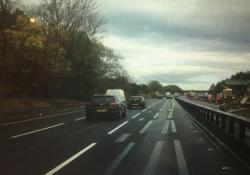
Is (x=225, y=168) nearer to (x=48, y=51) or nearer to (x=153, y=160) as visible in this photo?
(x=153, y=160)

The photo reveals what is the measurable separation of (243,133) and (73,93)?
60.5 m

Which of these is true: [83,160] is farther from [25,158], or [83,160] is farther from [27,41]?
[27,41]

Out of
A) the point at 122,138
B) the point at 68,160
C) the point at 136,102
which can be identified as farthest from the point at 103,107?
the point at 136,102

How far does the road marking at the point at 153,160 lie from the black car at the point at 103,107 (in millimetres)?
15367

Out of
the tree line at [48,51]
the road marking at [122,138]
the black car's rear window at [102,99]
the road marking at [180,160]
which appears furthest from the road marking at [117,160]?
the tree line at [48,51]

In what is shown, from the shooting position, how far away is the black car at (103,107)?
3059 centimetres

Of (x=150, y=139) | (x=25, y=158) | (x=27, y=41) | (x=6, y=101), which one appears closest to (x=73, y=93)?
(x=6, y=101)

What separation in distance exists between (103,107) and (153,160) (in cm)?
1925

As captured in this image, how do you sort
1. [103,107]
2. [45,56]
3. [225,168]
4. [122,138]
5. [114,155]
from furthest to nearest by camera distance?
[45,56] < [103,107] < [122,138] < [114,155] < [225,168]

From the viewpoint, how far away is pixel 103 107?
30797 mm

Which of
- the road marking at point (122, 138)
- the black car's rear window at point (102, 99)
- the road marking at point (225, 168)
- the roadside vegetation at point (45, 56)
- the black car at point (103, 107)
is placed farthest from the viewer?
the roadside vegetation at point (45, 56)

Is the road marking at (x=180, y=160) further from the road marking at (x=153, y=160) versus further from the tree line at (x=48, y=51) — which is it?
the tree line at (x=48, y=51)

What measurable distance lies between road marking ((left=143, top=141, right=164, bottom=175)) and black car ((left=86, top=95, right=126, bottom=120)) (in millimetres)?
15367

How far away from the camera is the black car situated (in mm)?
30586
